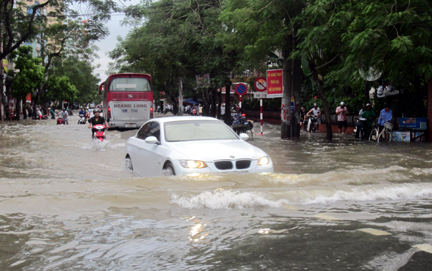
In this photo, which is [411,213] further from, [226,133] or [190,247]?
[226,133]

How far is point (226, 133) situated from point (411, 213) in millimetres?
4107

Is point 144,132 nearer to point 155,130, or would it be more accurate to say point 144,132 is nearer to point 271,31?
point 155,130

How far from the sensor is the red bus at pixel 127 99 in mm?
27922

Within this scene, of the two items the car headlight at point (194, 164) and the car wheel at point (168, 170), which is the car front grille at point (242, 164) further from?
the car wheel at point (168, 170)

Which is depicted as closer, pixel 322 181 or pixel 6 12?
pixel 322 181

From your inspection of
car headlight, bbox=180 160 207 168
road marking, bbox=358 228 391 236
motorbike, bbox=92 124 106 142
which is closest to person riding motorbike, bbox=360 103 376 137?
motorbike, bbox=92 124 106 142

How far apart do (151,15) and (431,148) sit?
2133cm

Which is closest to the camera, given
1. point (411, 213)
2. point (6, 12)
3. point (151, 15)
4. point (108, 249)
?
point (108, 249)

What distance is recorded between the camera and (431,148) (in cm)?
1634

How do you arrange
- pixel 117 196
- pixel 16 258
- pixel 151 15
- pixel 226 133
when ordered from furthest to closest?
pixel 151 15 → pixel 226 133 → pixel 117 196 → pixel 16 258

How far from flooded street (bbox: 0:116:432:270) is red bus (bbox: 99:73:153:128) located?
20004 mm

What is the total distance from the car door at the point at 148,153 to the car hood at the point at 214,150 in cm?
41

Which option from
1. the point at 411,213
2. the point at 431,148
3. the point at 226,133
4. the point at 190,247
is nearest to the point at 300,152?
the point at 431,148

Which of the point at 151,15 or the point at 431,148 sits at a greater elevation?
the point at 151,15
